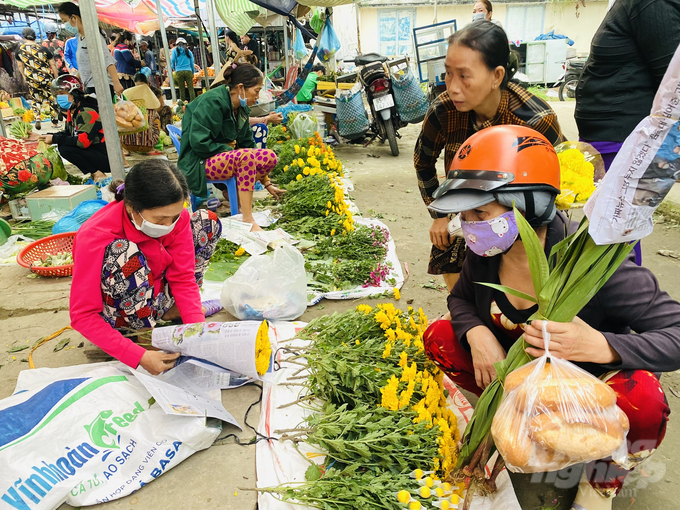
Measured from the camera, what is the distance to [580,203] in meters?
1.71

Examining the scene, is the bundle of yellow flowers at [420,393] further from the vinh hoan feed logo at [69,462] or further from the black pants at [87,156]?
the black pants at [87,156]

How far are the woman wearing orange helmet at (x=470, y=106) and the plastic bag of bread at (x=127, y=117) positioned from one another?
13.6ft

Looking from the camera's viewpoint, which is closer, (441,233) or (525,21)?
(441,233)

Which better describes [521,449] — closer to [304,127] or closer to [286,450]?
[286,450]

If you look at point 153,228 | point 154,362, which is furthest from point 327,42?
point 154,362

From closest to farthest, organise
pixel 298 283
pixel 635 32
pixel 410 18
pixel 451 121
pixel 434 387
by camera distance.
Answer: pixel 434 387 → pixel 635 32 → pixel 451 121 → pixel 298 283 → pixel 410 18

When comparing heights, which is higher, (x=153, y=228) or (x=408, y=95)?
(x=408, y=95)

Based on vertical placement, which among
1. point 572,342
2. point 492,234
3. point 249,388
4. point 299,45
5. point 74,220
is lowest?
point 249,388

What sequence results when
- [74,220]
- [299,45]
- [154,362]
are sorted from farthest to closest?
[299,45], [74,220], [154,362]

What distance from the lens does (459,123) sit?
2.40 metres

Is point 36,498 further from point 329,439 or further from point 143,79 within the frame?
point 143,79

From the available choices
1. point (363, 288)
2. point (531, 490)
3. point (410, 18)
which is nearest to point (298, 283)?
point (363, 288)

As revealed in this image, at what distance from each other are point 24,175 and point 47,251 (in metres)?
1.27

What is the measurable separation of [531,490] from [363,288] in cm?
177
